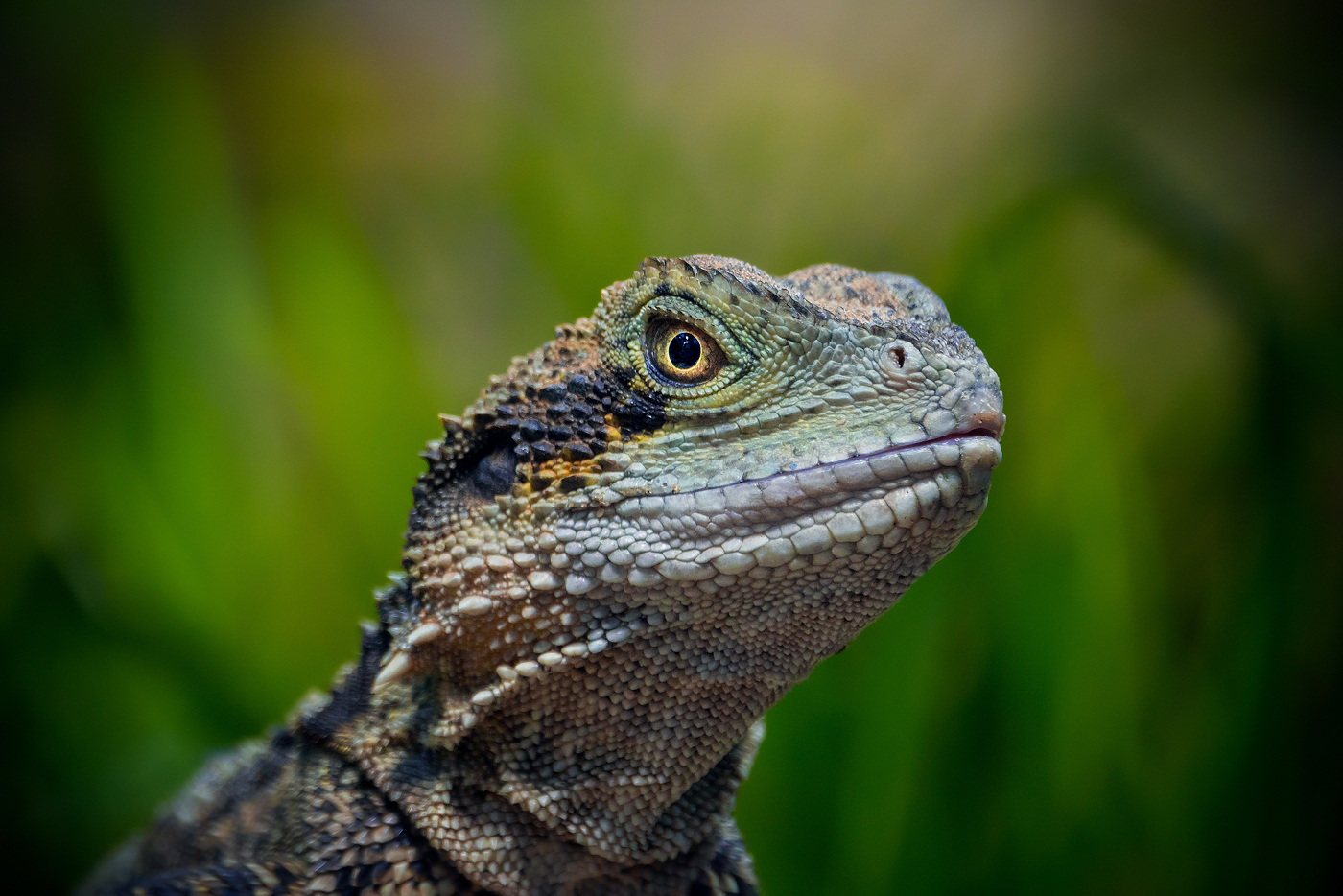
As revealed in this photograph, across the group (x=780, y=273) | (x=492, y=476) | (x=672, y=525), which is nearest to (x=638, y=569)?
(x=672, y=525)

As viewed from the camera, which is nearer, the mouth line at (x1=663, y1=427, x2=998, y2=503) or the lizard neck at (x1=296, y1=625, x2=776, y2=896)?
the mouth line at (x1=663, y1=427, x2=998, y2=503)

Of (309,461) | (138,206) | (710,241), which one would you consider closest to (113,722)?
(309,461)

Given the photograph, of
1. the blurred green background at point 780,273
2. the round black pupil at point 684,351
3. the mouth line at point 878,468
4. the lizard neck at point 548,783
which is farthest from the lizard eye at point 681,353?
the blurred green background at point 780,273

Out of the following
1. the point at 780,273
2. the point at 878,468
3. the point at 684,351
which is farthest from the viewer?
the point at 780,273

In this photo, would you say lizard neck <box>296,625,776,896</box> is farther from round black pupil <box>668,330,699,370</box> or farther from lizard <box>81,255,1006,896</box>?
round black pupil <box>668,330,699,370</box>

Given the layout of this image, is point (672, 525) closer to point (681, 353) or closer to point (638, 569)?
point (638, 569)

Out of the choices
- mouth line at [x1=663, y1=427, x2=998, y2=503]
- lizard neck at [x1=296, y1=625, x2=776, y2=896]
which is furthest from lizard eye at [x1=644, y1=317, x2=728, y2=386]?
lizard neck at [x1=296, y1=625, x2=776, y2=896]

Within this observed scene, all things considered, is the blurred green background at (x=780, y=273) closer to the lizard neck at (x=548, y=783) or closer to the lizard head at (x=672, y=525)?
the lizard neck at (x=548, y=783)

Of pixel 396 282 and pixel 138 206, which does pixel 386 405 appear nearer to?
pixel 396 282
